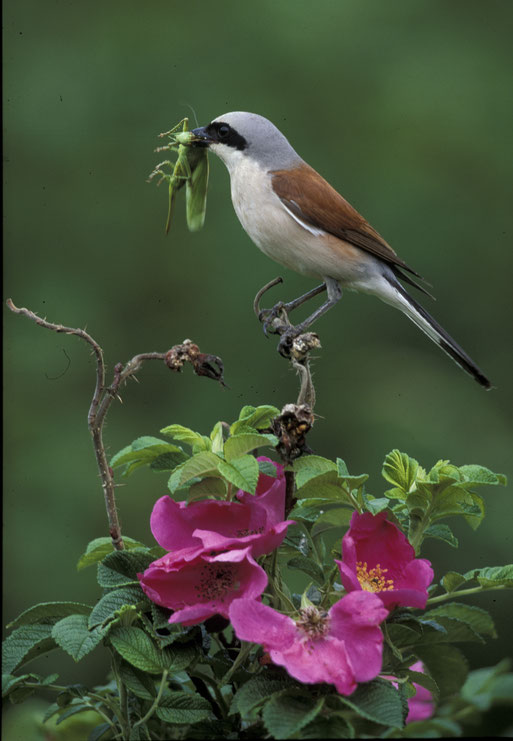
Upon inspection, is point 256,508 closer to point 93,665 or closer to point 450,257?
point 93,665

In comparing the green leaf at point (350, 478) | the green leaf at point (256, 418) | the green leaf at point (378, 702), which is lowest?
the green leaf at point (378, 702)

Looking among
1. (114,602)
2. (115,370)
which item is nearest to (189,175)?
(115,370)

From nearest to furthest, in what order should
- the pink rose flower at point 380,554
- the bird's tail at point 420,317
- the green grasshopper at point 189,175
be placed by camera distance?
the pink rose flower at point 380,554 < the green grasshopper at point 189,175 < the bird's tail at point 420,317

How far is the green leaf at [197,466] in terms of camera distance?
556 mm

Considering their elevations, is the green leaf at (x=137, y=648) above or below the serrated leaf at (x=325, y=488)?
below

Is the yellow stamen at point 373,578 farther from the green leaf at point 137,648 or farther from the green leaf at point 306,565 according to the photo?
the green leaf at point 137,648

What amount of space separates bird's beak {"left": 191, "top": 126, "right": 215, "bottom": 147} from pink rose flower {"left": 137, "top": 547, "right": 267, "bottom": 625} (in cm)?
57

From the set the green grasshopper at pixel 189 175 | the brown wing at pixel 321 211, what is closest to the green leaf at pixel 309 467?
the green grasshopper at pixel 189 175

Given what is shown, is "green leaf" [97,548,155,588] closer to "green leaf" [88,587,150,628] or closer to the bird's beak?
"green leaf" [88,587,150,628]

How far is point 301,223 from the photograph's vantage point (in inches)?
47.8

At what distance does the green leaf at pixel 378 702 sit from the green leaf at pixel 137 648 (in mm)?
114

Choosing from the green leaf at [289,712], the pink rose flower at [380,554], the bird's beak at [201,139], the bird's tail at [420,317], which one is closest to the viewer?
the green leaf at [289,712]

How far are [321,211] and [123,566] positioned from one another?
2.43ft

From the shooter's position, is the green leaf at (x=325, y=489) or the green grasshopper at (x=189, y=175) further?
the green grasshopper at (x=189, y=175)
